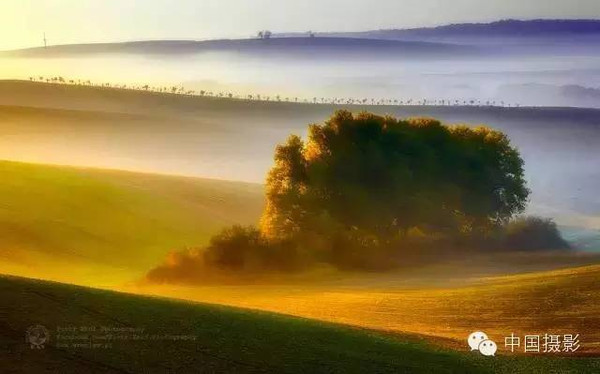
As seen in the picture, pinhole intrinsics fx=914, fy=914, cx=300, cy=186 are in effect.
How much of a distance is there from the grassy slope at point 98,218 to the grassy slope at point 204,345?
326mm

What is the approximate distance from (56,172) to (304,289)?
1522 millimetres

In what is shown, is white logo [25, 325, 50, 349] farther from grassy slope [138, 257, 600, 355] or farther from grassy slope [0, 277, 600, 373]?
grassy slope [138, 257, 600, 355]

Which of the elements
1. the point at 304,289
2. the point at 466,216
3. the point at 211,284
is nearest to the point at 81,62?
the point at 211,284

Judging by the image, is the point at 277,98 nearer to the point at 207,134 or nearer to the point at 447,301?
the point at 207,134

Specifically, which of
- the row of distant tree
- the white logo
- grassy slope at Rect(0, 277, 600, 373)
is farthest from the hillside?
the white logo

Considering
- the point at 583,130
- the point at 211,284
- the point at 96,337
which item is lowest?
the point at 96,337

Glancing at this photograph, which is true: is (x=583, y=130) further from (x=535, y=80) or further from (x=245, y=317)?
(x=245, y=317)

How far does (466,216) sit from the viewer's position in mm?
5172

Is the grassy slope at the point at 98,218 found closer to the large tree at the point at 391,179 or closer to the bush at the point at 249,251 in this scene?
the bush at the point at 249,251

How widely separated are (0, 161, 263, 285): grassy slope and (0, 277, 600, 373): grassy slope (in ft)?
1.07

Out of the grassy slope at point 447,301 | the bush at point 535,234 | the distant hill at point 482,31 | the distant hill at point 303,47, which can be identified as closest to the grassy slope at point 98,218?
the grassy slope at point 447,301

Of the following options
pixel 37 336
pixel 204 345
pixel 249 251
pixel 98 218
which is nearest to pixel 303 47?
pixel 249 251

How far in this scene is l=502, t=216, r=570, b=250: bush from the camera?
5082 mm

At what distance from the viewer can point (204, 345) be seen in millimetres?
4426
